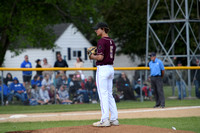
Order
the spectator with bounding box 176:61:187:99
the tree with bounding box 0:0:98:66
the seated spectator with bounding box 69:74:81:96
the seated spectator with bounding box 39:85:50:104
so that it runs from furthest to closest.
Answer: the tree with bounding box 0:0:98:66 < the spectator with bounding box 176:61:187:99 < the seated spectator with bounding box 69:74:81:96 < the seated spectator with bounding box 39:85:50:104

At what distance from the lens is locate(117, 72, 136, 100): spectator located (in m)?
17.0

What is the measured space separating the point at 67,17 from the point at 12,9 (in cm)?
409

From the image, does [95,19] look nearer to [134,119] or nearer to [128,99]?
[128,99]

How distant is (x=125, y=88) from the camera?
1711 cm

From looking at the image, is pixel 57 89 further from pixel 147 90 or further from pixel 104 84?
pixel 104 84

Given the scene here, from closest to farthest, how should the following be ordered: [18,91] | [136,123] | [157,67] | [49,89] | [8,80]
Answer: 1. [136,123]
2. [157,67]
3. [18,91]
4. [8,80]
5. [49,89]

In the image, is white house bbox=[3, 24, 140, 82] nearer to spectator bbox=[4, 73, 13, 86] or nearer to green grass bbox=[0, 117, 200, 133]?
spectator bbox=[4, 73, 13, 86]

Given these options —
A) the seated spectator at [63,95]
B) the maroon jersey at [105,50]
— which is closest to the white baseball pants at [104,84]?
the maroon jersey at [105,50]

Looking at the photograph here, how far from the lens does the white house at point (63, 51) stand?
42844 millimetres

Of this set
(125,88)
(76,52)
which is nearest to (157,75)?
(125,88)

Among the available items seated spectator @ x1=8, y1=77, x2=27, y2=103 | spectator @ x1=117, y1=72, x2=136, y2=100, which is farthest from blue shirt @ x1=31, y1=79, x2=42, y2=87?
spectator @ x1=117, y1=72, x2=136, y2=100

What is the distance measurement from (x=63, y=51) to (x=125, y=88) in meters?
27.1

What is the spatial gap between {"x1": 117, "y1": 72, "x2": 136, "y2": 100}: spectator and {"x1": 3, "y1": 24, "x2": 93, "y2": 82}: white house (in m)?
25.0

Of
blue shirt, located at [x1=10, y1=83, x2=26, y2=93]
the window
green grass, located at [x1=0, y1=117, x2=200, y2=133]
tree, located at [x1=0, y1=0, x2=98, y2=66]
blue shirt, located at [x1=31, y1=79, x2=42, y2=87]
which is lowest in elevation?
green grass, located at [x1=0, y1=117, x2=200, y2=133]
